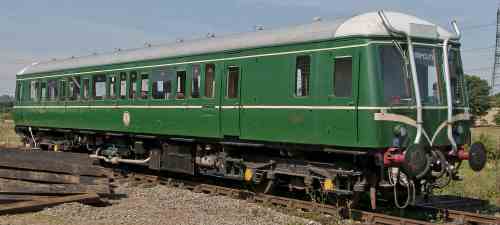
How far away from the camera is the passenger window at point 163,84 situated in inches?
609

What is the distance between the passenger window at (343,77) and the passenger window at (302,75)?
71 cm

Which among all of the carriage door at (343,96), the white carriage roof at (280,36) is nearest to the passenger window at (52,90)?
the white carriage roof at (280,36)

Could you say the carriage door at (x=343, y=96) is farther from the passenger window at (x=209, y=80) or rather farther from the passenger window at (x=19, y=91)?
the passenger window at (x=19, y=91)

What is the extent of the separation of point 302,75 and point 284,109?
0.76 metres

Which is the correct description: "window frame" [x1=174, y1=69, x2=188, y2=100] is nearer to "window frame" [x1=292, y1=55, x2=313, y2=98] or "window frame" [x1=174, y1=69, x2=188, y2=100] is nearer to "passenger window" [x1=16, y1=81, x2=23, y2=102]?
"window frame" [x1=292, y1=55, x2=313, y2=98]

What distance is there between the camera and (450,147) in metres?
11.6

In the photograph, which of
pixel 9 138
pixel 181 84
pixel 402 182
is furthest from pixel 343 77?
pixel 9 138

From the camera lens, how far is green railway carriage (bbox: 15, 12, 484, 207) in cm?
1059

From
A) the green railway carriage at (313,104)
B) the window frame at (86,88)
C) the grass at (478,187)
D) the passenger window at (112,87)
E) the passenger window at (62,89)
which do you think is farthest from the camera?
the passenger window at (62,89)

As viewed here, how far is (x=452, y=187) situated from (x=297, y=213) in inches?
229

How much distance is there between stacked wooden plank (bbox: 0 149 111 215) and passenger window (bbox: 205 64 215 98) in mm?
2961

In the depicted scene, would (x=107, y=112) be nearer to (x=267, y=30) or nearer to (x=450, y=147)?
(x=267, y=30)

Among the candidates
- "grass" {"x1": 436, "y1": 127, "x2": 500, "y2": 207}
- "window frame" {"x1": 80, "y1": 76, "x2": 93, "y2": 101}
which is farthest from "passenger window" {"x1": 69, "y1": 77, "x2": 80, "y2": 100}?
"grass" {"x1": 436, "y1": 127, "x2": 500, "y2": 207}

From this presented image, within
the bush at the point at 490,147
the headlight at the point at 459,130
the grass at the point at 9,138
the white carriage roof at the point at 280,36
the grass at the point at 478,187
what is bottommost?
the grass at the point at 478,187
